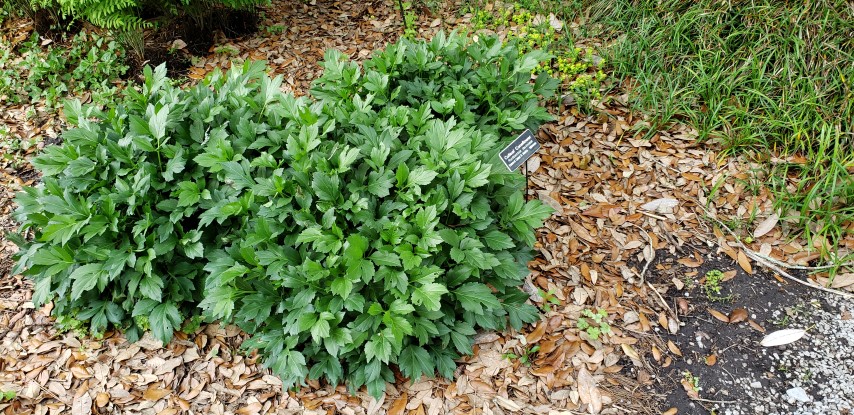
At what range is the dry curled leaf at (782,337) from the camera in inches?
118

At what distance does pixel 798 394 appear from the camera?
2.79m

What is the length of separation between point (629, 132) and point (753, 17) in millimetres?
1181

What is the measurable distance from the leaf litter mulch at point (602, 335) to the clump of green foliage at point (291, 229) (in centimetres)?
19

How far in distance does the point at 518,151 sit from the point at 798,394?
5.99ft

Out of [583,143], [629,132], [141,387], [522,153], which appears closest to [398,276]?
[522,153]

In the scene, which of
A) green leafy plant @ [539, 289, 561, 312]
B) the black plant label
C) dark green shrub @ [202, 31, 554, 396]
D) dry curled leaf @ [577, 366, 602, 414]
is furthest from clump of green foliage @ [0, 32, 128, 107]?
dry curled leaf @ [577, 366, 602, 414]

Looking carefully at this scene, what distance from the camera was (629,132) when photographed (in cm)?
414

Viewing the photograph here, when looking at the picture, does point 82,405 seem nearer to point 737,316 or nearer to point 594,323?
point 594,323

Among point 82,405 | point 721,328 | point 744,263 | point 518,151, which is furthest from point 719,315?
point 82,405

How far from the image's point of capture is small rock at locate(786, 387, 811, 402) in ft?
9.10

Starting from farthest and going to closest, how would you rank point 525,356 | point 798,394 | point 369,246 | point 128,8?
point 128,8
point 525,356
point 798,394
point 369,246

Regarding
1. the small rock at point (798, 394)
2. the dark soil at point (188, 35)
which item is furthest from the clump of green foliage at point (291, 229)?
the dark soil at point (188, 35)

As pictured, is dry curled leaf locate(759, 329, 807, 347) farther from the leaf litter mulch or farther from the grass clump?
the grass clump

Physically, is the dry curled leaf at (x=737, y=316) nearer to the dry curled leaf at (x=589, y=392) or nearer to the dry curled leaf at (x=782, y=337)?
the dry curled leaf at (x=782, y=337)
